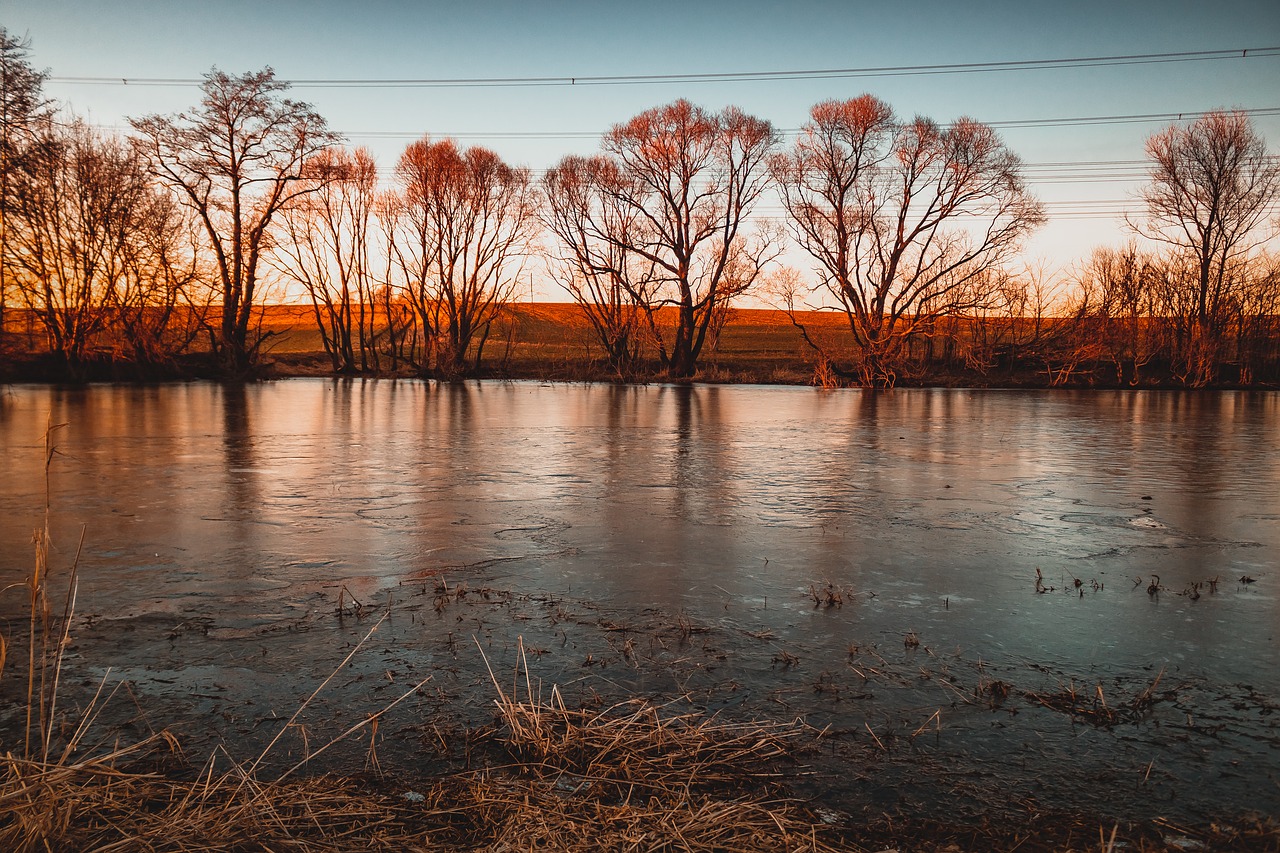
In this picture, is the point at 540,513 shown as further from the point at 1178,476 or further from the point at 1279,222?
the point at 1279,222

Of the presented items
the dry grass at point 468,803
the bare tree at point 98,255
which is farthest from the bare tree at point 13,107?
the dry grass at point 468,803

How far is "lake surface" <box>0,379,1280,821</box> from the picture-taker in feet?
9.98

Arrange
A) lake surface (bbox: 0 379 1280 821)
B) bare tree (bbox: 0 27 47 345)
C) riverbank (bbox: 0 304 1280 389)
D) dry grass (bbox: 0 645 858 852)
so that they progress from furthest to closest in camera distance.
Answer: riverbank (bbox: 0 304 1280 389)
bare tree (bbox: 0 27 47 345)
lake surface (bbox: 0 379 1280 821)
dry grass (bbox: 0 645 858 852)

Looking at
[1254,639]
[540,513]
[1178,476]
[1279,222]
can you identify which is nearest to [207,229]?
[540,513]

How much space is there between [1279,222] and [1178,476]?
3330 cm

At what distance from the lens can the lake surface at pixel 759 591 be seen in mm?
3041

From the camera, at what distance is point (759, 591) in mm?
4934

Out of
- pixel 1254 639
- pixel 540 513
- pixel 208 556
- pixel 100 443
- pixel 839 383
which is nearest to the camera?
pixel 1254 639

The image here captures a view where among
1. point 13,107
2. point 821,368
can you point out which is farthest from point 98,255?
point 821,368

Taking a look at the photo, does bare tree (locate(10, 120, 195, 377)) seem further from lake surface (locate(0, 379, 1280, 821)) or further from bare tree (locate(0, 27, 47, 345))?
lake surface (locate(0, 379, 1280, 821))

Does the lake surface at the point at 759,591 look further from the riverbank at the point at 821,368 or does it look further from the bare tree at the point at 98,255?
the riverbank at the point at 821,368

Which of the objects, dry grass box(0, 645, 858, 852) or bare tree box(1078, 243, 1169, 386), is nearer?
dry grass box(0, 645, 858, 852)

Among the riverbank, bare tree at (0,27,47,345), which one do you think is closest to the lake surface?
bare tree at (0,27,47,345)

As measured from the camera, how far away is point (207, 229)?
32156mm
